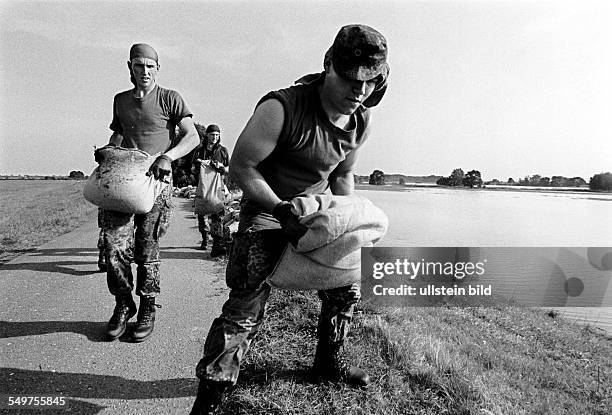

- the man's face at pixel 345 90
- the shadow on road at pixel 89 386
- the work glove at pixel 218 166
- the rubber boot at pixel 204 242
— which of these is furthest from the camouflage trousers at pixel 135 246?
the rubber boot at pixel 204 242

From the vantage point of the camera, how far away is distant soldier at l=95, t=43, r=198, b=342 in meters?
3.33

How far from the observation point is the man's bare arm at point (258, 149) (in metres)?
2.10

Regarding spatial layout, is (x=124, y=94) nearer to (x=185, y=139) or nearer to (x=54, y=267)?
(x=185, y=139)

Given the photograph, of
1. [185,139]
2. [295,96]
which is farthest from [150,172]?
[295,96]

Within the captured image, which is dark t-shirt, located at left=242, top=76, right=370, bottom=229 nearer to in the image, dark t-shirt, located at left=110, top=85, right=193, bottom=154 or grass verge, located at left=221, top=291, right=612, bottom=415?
grass verge, located at left=221, top=291, right=612, bottom=415

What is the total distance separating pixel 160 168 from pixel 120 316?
1224 millimetres

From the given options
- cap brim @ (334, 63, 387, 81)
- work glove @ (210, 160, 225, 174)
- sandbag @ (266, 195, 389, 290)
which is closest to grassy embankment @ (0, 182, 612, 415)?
sandbag @ (266, 195, 389, 290)

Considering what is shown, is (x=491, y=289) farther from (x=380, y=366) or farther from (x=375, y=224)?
(x=375, y=224)

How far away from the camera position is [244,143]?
6.91 ft

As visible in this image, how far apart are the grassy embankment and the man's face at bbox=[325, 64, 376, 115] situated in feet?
5.31

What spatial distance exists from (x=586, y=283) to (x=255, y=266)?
21.5 feet

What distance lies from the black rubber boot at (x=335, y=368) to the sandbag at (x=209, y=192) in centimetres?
415

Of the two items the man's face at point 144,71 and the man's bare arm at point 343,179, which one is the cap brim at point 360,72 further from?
the man's face at point 144,71

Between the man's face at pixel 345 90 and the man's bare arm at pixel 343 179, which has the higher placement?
the man's face at pixel 345 90
